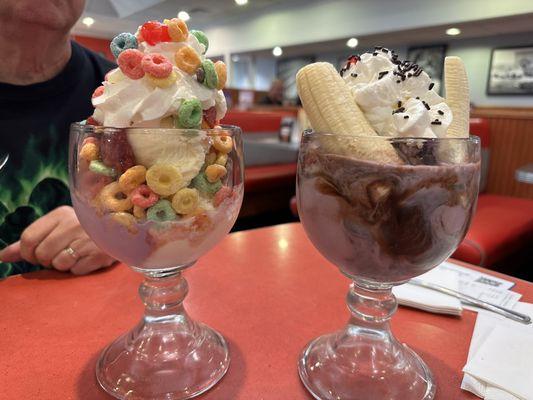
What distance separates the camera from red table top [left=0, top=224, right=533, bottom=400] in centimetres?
48

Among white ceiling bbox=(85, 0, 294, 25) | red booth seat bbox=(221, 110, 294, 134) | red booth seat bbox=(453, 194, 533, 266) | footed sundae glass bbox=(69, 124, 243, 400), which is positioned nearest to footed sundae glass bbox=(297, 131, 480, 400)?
footed sundae glass bbox=(69, 124, 243, 400)

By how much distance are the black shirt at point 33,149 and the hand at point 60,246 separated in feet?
0.96

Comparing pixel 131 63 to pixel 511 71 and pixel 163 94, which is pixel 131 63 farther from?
pixel 511 71

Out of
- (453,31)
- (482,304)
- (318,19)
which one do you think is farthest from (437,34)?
(482,304)

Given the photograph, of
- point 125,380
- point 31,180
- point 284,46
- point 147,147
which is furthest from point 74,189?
point 284,46

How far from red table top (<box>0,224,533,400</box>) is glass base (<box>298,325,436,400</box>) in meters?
0.02

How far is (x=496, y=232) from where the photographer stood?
1839mm

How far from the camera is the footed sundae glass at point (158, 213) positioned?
1.40 feet

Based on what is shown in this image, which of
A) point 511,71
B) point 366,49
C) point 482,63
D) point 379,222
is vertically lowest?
point 379,222

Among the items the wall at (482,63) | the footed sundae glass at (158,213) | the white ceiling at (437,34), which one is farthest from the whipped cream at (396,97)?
the wall at (482,63)

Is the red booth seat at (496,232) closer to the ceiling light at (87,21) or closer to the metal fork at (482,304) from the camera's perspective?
the metal fork at (482,304)

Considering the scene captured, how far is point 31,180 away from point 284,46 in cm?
832

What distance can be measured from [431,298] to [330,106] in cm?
42

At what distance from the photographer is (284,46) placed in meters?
8.55
